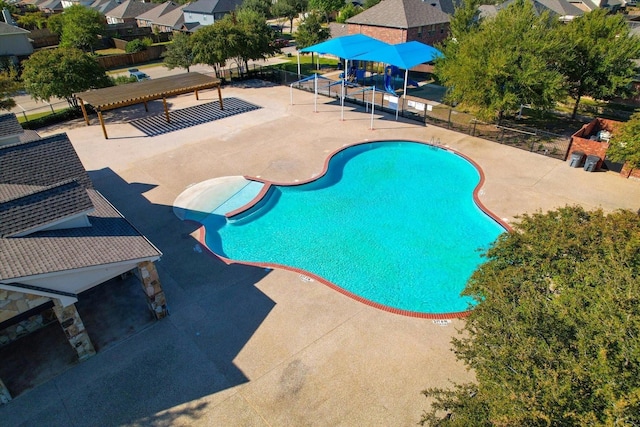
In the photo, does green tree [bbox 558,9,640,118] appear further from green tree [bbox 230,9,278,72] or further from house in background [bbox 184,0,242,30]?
house in background [bbox 184,0,242,30]

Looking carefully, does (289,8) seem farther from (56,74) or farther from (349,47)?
(56,74)

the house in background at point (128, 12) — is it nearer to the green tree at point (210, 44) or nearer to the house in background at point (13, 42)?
the house in background at point (13, 42)

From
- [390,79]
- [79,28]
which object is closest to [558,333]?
[390,79]

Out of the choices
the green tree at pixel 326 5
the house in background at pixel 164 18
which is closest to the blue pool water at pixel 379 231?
the house in background at pixel 164 18

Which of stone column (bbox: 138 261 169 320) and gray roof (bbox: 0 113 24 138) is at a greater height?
gray roof (bbox: 0 113 24 138)

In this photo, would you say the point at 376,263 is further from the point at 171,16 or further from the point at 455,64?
the point at 171,16

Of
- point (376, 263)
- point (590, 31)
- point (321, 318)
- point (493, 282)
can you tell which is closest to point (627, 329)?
point (493, 282)

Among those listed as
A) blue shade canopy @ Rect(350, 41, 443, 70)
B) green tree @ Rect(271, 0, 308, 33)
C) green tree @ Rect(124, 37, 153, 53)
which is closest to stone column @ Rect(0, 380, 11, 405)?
blue shade canopy @ Rect(350, 41, 443, 70)
